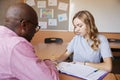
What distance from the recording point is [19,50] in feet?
3.25

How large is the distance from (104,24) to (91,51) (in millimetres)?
2301

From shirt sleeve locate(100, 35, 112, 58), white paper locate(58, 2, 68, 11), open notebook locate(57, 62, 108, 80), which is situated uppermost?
white paper locate(58, 2, 68, 11)

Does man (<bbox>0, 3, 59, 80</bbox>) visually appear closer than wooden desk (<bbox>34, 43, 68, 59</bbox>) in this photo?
Yes

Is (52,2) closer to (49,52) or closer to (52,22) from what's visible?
(52,22)

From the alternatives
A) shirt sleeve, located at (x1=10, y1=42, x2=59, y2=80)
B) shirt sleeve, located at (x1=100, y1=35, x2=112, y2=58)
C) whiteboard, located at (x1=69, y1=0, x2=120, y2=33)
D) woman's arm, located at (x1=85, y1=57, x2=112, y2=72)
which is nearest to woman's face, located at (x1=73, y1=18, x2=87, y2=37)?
shirt sleeve, located at (x1=100, y1=35, x2=112, y2=58)

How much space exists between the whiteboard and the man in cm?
321

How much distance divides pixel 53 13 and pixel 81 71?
2958mm

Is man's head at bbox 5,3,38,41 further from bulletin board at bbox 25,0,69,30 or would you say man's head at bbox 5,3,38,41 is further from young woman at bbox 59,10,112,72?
bulletin board at bbox 25,0,69,30

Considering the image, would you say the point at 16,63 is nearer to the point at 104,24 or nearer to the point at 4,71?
the point at 4,71

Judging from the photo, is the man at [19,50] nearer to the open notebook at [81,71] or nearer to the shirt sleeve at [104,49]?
the open notebook at [81,71]

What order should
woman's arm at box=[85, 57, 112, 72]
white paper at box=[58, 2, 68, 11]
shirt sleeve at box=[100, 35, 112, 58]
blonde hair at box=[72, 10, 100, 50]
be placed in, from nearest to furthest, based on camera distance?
woman's arm at box=[85, 57, 112, 72] → shirt sleeve at box=[100, 35, 112, 58] → blonde hair at box=[72, 10, 100, 50] → white paper at box=[58, 2, 68, 11]

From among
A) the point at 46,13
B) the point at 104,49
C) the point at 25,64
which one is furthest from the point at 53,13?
the point at 25,64

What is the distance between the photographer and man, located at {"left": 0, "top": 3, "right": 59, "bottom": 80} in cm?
100

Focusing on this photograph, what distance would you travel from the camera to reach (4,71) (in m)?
1.03
